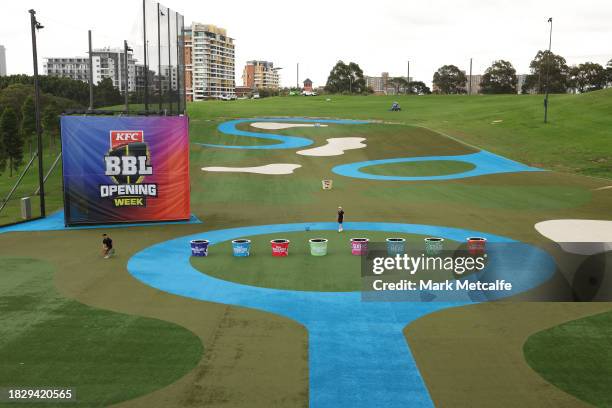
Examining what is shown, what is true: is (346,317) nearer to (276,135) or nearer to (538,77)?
(276,135)

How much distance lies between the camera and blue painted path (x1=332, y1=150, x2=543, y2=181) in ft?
148

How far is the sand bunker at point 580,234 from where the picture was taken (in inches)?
927

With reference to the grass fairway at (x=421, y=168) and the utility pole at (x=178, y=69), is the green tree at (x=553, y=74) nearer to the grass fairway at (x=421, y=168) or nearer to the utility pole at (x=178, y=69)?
the grass fairway at (x=421, y=168)

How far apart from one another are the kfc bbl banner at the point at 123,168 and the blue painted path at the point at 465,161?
1827cm

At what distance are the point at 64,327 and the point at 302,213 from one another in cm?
1972

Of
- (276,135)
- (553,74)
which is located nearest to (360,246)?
(276,135)

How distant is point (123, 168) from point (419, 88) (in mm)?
163974

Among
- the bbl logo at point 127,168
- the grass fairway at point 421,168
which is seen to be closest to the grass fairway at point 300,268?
the grass fairway at point 421,168

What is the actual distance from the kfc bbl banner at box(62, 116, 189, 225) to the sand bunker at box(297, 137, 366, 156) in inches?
925

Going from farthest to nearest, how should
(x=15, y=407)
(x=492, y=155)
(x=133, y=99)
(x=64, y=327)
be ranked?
(x=492, y=155), (x=133, y=99), (x=64, y=327), (x=15, y=407)

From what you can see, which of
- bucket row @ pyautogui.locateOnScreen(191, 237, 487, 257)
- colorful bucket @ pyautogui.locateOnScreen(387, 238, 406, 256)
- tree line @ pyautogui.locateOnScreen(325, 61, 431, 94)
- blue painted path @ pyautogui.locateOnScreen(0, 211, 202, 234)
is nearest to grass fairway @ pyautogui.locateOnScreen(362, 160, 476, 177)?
blue painted path @ pyautogui.locateOnScreen(0, 211, 202, 234)

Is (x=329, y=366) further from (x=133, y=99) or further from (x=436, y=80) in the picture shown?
(x=436, y=80)

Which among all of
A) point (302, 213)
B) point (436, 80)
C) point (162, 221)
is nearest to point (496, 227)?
point (302, 213)

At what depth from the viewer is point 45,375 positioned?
461 inches
